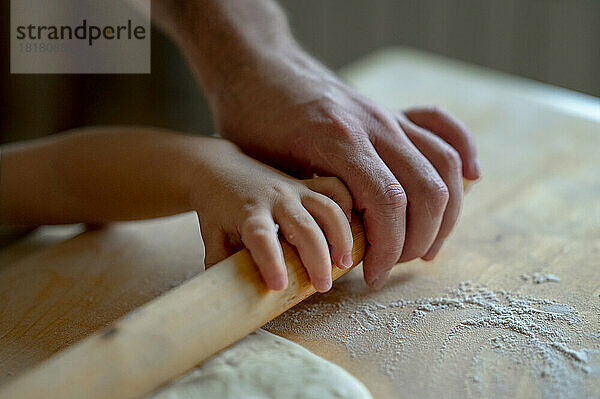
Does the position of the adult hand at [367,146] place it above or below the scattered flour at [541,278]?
above

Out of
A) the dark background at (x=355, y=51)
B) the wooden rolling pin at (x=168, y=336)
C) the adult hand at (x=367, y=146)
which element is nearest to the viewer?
the wooden rolling pin at (x=168, y=336)

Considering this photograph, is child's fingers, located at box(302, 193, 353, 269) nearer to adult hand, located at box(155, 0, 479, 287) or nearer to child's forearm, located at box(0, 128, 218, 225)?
adult hand, located at box(155, 0, 479, 287)

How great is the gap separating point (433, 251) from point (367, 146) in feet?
0.59

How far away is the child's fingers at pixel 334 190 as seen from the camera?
788 millimetres

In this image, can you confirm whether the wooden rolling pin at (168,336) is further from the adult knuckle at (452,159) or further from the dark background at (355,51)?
the dark background at (355,51)

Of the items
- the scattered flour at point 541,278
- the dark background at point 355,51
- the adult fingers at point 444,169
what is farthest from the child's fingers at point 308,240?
the dark background at point 355,51

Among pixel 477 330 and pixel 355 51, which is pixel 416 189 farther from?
pixel 355 51

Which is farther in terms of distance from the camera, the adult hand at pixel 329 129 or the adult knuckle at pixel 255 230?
the adult hand at pixel 329 129

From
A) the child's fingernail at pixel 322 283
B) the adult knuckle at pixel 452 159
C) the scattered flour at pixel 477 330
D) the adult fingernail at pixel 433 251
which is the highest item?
the adult knuckle at pixel 452 159

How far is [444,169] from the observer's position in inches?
34.4

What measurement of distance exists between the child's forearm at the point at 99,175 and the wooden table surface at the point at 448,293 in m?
0.07

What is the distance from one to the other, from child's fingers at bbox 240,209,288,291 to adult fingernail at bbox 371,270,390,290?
0.18 m

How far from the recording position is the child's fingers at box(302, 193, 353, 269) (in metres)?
0.74

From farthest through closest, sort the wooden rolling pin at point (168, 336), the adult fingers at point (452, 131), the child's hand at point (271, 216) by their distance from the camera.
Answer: the adult fingers at point (452, 131) < the child's hand at point (271, 216) < the wooden rolling pin at point (168, 336)
